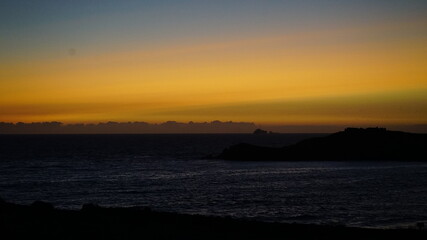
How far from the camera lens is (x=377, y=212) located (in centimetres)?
3612

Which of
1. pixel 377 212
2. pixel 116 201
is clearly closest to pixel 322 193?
pixel 377 212

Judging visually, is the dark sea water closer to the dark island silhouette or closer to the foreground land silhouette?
the foreground land silhouette

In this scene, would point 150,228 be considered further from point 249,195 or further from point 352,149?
point 352,149

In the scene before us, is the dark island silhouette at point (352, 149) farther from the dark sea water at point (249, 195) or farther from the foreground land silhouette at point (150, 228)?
the foreground land silhouette at point (150, 228)

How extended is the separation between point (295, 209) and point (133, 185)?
992 inches

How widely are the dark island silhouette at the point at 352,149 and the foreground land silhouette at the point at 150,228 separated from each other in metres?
88.2

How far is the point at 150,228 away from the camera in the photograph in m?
24.1

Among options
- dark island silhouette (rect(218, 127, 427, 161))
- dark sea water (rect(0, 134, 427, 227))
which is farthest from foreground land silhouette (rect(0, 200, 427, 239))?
dark island silhouette (rect(218, 127, 427, 161))

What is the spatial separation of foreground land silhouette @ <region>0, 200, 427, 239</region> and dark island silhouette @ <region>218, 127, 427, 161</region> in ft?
289

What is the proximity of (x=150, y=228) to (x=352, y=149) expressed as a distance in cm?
10040

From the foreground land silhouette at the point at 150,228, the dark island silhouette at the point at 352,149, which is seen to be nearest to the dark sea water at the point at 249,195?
the foreground land silhouette at the point at 150,228

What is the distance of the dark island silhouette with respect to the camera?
110812mm

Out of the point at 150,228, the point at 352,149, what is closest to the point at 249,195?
the point at 150,228

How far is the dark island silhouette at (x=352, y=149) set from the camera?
110812 mm
